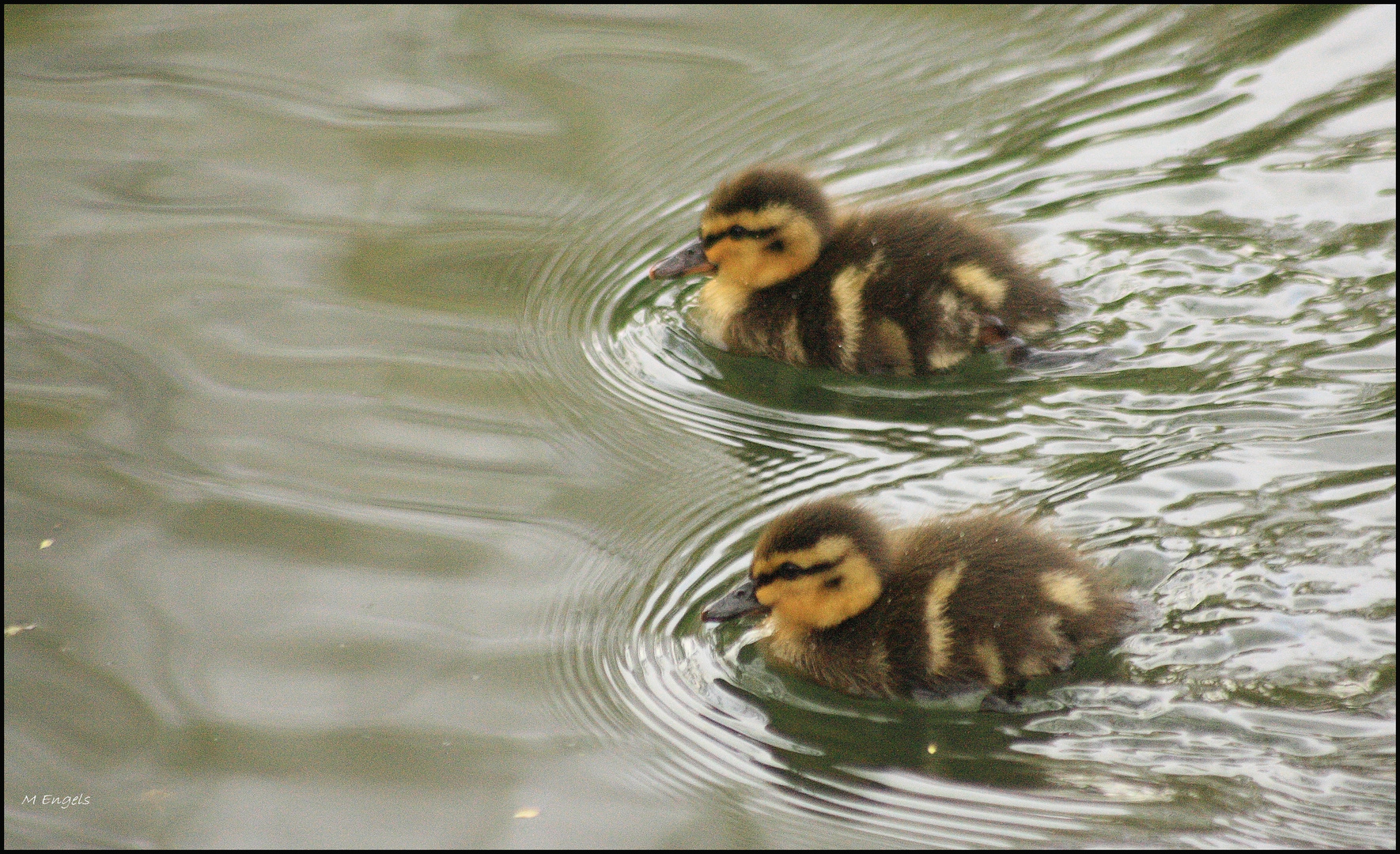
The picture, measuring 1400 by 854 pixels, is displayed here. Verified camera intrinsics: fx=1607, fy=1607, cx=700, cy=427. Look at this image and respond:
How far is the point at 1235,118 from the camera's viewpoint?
12.8 ft

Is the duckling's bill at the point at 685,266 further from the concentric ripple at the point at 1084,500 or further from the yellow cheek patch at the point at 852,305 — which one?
the yellow cheek patch at the point at 852,305

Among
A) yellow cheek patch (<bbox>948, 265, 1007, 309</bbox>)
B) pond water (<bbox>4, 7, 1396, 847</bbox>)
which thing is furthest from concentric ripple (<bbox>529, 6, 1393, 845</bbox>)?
yellow cheek patch (<bbox>948, 265, 1007, 309</bbox>)

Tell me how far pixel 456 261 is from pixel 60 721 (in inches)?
61.9

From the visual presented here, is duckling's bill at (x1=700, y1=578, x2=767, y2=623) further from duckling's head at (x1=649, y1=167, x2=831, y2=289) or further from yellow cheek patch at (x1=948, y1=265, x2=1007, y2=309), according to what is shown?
duckling's head at (x1=649, y1=167, x2=831, y2=289)

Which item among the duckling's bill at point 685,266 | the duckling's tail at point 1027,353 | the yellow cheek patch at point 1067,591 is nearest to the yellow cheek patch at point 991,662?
the yellow cheek patch at point 1067,591

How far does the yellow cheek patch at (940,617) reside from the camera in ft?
7.68

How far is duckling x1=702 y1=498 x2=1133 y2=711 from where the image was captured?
7.61 ft

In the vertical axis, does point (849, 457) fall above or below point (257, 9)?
below

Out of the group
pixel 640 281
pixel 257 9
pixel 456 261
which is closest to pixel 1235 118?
pixel 640 281

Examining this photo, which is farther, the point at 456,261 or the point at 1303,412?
the point at 456,261

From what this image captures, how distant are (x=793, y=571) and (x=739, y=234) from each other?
3.91ft

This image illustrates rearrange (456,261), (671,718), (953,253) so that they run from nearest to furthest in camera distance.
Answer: (671,718) < (953,253) < (456,261)

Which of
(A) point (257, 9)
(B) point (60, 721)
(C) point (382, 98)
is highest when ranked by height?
(A) point (257, 9)

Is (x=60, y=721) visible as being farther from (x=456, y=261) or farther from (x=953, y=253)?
(x=953, y=253)
